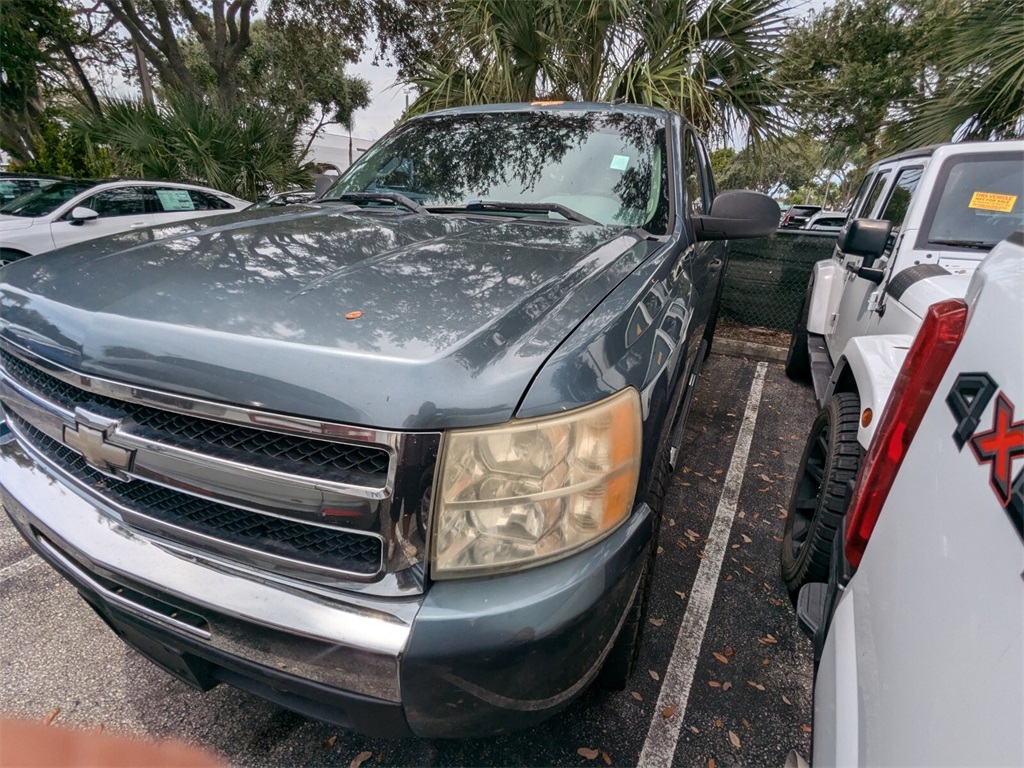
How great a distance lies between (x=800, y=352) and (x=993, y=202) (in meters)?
2.38

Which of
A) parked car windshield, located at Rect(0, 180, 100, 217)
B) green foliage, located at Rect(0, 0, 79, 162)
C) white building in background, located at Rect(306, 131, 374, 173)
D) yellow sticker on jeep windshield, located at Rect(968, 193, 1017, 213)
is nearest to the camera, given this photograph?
yellow sticker on jeep windshield, located at Rect(968, 193, 1017, 213)

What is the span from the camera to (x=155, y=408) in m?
1.17

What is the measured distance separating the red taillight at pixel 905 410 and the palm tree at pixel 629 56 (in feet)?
16.3

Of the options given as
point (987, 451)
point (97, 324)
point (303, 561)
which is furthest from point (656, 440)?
point (97, 324)

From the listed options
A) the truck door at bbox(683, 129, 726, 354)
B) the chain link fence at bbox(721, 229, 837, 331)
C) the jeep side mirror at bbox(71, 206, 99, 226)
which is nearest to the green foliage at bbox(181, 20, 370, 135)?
the jeep side mirror at bbox(71, 206, 99, 226)

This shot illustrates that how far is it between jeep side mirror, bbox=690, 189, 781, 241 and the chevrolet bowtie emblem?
2.19 m

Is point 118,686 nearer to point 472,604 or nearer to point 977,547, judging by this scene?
point 472,604

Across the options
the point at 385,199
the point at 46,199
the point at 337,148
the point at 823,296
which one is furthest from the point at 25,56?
the point at 337,148

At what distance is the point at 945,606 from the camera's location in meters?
0.77

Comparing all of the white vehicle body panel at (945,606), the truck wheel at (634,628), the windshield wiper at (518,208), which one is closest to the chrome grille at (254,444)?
the truck wheel at (634,628)

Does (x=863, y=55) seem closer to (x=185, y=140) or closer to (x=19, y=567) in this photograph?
(x=185, y=140)

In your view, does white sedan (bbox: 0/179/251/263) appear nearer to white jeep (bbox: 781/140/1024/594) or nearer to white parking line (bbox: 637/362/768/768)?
white parking line (bbox: 637/362/768/768)

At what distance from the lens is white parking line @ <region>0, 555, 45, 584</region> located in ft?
7.49

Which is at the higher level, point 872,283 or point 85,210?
point 872,283
